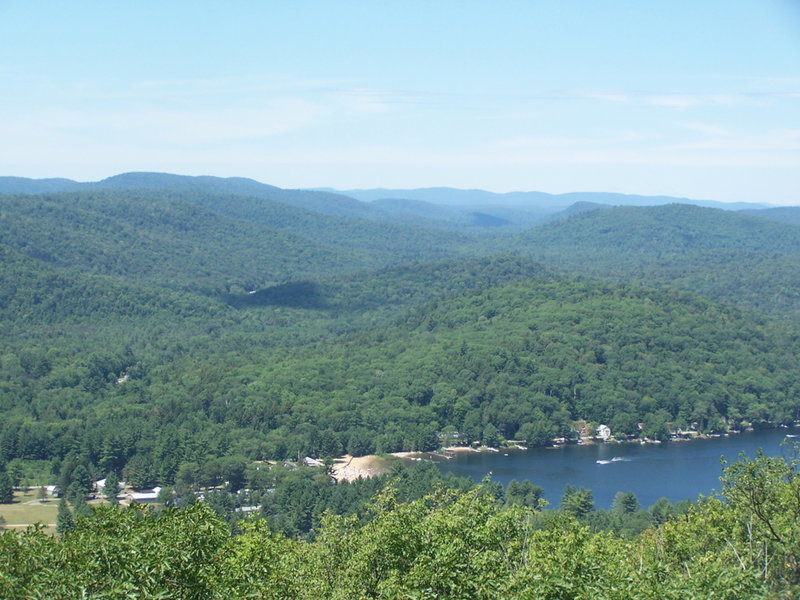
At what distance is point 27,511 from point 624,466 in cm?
3563

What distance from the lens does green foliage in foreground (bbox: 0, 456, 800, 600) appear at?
467 inches

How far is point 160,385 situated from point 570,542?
5594cm

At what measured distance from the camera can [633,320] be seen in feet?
267

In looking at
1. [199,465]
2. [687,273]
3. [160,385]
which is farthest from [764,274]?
[199,465]

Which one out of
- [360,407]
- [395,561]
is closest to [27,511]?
[360,407]

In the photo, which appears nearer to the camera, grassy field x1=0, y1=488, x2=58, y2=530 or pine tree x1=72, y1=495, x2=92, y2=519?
pine tree x1=72, y1=495, x2=92, y2=519

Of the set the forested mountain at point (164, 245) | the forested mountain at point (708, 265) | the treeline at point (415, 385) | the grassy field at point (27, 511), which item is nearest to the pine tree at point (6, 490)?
the grassy field at point (27, 511)

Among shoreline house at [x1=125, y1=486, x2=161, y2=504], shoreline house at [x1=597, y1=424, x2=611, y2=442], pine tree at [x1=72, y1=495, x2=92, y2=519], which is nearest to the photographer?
pine tree at [x1=72, y1=495, x2=92, y2=519]

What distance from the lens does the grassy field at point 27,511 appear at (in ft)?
134

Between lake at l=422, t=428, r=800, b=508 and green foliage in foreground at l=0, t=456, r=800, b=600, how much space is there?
96.2 ft

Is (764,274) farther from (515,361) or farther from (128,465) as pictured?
(128,465)

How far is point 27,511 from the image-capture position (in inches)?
1706

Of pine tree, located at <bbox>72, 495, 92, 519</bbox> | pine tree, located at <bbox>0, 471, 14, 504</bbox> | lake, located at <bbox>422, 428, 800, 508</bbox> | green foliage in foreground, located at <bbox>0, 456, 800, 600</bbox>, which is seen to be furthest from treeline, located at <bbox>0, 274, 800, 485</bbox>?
green foliage in foreground, located at <bbox>0, 456, 800, 600</bbox>

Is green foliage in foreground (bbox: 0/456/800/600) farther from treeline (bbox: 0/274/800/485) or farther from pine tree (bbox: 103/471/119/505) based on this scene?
treeline (bbox: 0/274/800/485)
